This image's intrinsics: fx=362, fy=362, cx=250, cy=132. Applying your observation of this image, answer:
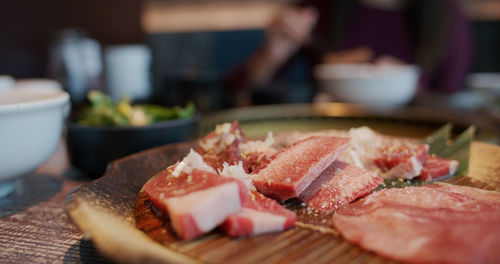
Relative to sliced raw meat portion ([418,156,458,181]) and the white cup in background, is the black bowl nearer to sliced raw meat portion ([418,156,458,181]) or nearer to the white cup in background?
sliced raw meat portion ([418,156,458,181])

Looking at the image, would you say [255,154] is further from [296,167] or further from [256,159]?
[296,167]

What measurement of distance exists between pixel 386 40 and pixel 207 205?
18.7ft

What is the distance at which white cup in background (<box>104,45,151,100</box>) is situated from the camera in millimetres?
4945

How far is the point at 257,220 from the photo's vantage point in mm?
963

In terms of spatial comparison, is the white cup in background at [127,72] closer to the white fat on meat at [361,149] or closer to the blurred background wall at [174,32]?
the blurred background wall at [174,32]

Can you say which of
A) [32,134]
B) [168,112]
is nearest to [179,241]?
[32,134]

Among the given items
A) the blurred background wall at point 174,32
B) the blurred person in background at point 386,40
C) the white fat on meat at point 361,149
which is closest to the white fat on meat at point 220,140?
the white fat on meat at point 361,149

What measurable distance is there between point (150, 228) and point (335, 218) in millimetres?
526

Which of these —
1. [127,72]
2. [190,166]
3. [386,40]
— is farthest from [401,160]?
[386,40]

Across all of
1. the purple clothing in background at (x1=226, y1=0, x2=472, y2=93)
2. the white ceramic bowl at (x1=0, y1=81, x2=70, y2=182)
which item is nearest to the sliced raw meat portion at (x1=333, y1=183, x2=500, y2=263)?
the white ceramic bowl at (x1=0, y1=81, x2=70, y2=182)

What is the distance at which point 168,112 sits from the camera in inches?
87.6

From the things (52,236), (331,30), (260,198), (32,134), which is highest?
(331,30)

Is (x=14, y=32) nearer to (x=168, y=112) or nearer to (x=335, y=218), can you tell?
(x=168, y=112)

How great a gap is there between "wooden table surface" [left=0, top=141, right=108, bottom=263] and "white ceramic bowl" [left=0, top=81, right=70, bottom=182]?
0.13m
